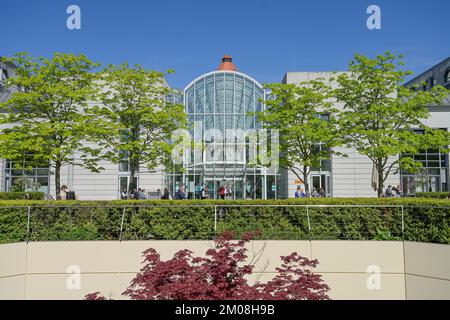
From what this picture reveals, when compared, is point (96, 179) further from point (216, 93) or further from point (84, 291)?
point (84, 291)

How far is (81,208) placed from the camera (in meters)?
10.8

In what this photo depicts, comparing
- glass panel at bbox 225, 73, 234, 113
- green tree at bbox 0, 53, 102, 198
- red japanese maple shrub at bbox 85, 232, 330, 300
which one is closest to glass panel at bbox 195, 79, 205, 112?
glass panel at bbox 225, 73, 234, 113

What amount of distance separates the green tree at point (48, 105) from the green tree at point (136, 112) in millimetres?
897

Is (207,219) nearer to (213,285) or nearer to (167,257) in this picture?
(167,257)

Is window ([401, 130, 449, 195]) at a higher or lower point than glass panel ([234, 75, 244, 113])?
lower

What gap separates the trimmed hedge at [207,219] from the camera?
33.7 ft

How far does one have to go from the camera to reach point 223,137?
104 feet

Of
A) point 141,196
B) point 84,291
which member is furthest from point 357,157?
point 84,291

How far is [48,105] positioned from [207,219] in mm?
10777

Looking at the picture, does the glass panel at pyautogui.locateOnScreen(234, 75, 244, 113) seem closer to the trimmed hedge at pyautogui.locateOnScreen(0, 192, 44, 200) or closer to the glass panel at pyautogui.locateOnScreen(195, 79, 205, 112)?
the glass panel at pyautogui.locateOnScreen(195, 79, 205, 112)

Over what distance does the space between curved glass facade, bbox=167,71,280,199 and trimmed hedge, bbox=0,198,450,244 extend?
18647mm

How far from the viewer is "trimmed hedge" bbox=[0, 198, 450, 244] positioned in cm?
1028

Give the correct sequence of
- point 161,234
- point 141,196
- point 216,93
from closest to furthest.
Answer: point 161,234
point 141,196
point 216,93
